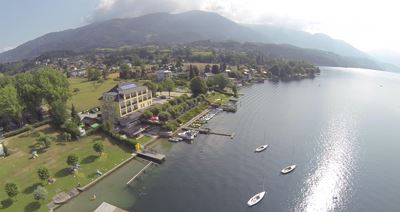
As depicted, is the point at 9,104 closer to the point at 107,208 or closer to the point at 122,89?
the point at 122,89

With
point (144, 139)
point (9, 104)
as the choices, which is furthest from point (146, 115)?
point (9, 104)

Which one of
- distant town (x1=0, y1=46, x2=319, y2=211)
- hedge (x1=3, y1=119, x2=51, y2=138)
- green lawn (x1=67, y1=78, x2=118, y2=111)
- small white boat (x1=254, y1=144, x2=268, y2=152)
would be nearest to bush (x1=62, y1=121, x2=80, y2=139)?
distant town (x1=0, y1=46, x2=319, y2=211)

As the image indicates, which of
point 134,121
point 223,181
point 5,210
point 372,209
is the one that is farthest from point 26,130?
point 372,209

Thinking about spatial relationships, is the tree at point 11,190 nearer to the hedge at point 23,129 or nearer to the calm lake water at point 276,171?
the calm lake water at point 276,171

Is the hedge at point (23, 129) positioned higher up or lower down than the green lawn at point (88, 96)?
higher up

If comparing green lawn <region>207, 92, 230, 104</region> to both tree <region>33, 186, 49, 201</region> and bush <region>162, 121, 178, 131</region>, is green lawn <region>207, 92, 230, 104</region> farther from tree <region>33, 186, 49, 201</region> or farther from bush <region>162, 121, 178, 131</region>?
tree <region>33, 186, 49, 201</region>

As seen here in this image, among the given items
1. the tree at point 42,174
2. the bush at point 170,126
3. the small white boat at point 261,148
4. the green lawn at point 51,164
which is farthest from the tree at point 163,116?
the tree at point 42,174
